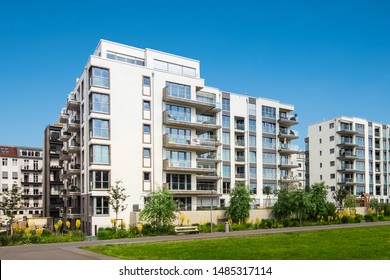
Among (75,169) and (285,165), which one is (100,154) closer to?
(75,169)

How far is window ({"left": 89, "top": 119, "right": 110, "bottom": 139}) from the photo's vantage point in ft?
143

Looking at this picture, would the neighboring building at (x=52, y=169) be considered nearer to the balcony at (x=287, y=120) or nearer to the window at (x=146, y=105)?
the window at (x=146, y=105)

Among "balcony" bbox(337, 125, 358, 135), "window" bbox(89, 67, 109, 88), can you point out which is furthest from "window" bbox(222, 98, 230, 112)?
"balcony" bbox(337, 125, 358, 135)

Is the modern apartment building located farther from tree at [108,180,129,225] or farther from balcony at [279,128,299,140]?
tree at [108,180,129,225]

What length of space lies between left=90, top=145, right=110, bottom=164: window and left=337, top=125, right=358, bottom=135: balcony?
5623cm

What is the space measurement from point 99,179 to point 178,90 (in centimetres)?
1410

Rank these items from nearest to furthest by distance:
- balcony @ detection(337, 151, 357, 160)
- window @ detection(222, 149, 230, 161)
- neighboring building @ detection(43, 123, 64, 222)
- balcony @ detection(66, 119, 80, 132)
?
balcony @ detection(66, 119, 80, 132), window @ detection(222, 149, 230, 161), neighboring building @ detection(43, 123, 64, 222), balcony @ detection(337, 151, 357, 160)

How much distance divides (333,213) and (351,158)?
127ft

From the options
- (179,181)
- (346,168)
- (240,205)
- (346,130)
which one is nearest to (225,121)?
(179,181)

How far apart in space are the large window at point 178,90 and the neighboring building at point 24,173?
210ft

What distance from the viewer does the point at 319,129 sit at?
91.6 meters

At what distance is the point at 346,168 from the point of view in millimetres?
85062

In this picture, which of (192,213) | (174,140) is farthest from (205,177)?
(192,213)

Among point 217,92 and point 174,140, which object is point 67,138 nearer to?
point 174,140
